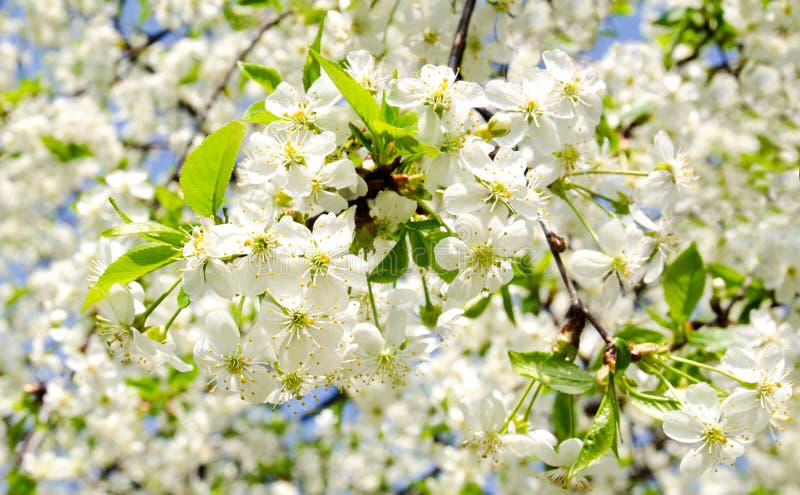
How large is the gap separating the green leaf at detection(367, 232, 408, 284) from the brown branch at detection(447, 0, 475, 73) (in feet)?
2.07

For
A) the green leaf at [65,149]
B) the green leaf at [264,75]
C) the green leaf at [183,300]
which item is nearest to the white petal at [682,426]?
the green leaf at [183,300]

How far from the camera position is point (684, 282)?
81.1 inches

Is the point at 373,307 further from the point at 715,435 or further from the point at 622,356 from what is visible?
the point at 715,435

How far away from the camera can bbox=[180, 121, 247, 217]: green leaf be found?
1342 mm

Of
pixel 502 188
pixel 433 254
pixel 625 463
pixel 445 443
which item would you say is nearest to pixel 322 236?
pixel 433 254

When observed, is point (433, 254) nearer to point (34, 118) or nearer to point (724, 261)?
point (724, 261)

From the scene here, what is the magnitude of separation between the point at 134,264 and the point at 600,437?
1105 mm

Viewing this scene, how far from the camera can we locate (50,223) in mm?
7383

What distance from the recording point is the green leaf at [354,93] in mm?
1336

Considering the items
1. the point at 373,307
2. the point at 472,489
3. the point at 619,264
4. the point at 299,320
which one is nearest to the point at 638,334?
the point at 619,264

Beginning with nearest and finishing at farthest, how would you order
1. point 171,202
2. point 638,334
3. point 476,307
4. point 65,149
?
point 476,307
point 638,334
point 171,202
point 65,149

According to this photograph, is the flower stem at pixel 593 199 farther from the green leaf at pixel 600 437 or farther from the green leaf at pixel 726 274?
the green leaf at pixel 726 274

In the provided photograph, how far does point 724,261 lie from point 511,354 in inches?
130

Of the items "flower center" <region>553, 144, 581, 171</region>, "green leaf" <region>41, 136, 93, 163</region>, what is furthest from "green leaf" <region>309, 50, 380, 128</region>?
"green leaf" <region>41, 136, 93, 163</region>
